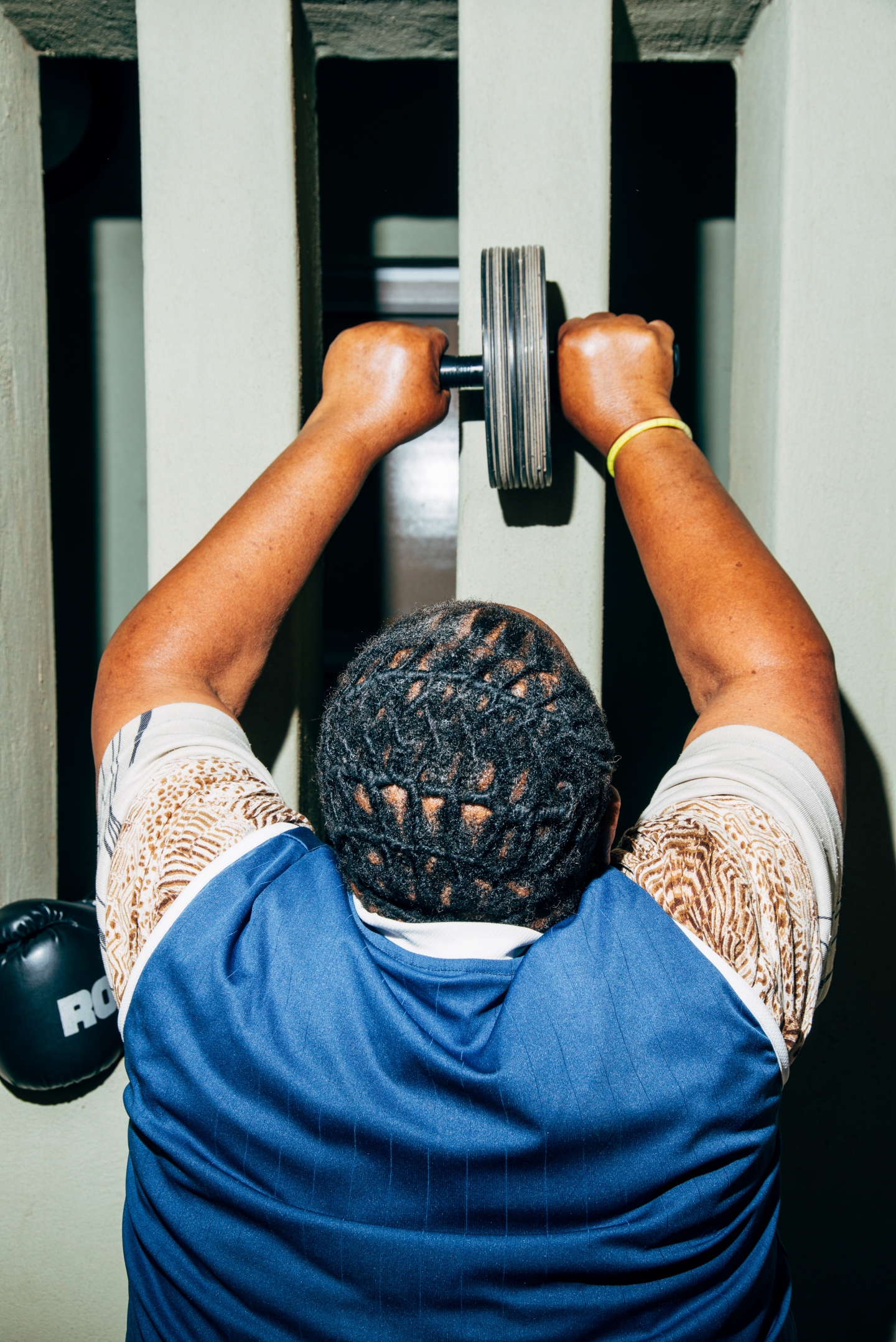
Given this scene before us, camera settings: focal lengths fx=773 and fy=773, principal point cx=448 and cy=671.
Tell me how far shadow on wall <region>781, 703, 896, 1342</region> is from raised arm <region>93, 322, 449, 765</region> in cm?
104

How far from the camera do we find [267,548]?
0.89 meters

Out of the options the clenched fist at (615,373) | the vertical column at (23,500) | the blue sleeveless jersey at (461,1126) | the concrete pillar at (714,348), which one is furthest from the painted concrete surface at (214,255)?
the concrete pillar at (714,348)

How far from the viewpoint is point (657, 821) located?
0.70 metres

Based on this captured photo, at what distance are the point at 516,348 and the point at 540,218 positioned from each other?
27 cm

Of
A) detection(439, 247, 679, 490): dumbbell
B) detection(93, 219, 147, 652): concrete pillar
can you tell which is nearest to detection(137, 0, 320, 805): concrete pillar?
detection(439, 247, 679, 490): dumbbell

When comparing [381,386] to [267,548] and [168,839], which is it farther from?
[168,839]

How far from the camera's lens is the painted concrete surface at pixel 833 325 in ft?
3.64

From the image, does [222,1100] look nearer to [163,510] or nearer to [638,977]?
[638,977]

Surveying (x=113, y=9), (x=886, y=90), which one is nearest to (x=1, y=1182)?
(x=113, y=9)

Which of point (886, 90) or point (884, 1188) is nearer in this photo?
point (886, 90)

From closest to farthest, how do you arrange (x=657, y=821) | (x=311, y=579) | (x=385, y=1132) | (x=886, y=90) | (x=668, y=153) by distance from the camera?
(x=385, y=1132)
(x=657, y=821)
(x=886, y=90)
(x=311, y=579)
(x=668, y=153)

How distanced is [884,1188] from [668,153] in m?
2.22

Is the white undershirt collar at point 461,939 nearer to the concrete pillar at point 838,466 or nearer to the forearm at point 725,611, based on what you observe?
the forearm at point 725,611

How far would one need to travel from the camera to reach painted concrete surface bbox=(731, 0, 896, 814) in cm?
111
